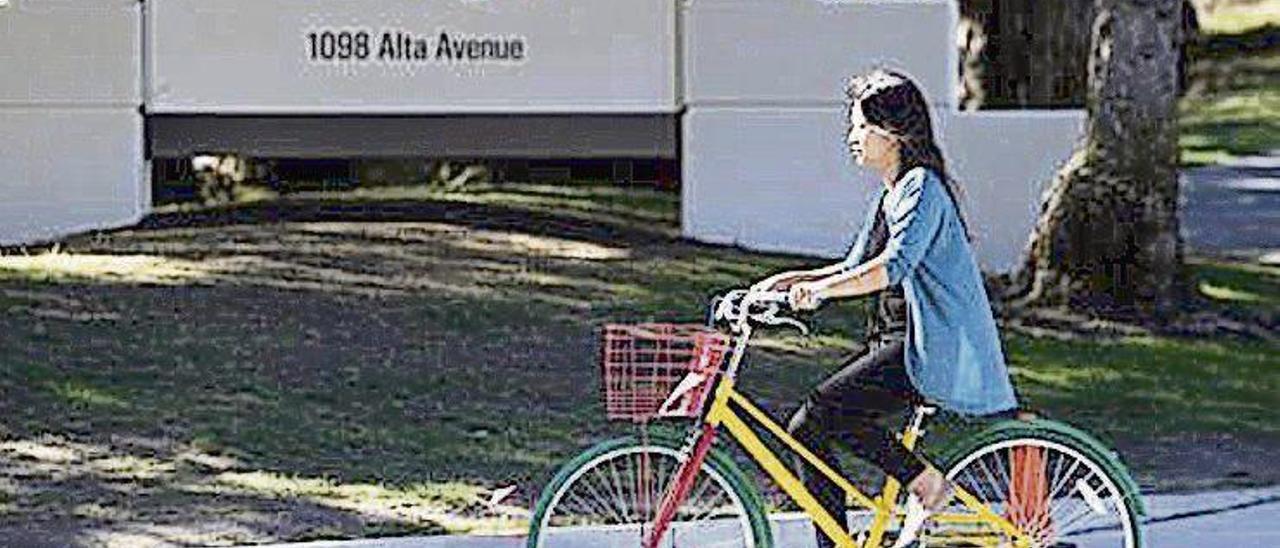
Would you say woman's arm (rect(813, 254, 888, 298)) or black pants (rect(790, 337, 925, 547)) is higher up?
woman's arm (rect(813, 254, 888, 298))

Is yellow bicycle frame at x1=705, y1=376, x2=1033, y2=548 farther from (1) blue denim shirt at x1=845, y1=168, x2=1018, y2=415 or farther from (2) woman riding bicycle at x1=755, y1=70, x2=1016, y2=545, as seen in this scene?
(1) blue denim shirt at x1=845, y1=168, x2=1018, y2=415

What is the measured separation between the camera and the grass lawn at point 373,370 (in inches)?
399

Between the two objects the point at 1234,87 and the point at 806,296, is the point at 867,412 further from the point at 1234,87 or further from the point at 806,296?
the point at 1234,87

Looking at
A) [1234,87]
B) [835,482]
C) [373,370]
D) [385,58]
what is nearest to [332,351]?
[373,370]

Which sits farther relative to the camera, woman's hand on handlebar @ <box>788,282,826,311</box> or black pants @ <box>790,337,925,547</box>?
black pants @ <box>790,337,925,547</box>

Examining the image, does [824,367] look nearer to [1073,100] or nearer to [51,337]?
[51,337]

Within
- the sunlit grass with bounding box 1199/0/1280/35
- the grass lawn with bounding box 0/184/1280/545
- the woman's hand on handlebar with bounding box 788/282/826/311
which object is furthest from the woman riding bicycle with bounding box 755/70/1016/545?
the sunlit grass with bounding box 1199/0/1280/35

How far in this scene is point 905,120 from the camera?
7.38 m

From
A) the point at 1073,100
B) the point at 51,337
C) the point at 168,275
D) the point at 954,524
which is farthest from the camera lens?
the point at 1073,100

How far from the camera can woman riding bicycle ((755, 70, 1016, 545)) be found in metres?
7.26

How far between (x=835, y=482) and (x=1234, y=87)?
29.8 meters

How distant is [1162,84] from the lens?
574 inches

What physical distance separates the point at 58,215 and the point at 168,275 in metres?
2.07

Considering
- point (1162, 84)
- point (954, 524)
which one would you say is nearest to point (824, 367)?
point (1162, 84)
